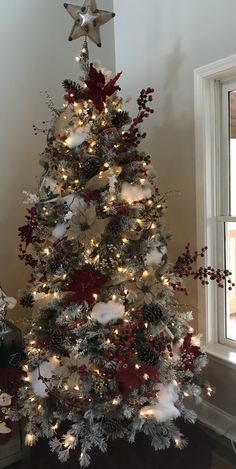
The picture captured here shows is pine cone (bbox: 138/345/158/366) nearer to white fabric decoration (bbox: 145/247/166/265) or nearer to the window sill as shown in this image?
white fabric decoration (bbox: 145/247/166/265)

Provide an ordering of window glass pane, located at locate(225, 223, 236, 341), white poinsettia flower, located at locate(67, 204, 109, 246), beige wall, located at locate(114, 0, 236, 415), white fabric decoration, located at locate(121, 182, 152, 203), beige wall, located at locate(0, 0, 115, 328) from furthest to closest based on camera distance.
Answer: beige wall, located at locate(0, 0, 115, 328) < window glass pane, located at locate(225, 223, 236, 341) < beige wall, located at locate(114, 0, 236, 415) < white fabric decoration, located at locate(121, 182, 152, 203) < white poinsettia flower, located at locate(67, 204, 109, 246)

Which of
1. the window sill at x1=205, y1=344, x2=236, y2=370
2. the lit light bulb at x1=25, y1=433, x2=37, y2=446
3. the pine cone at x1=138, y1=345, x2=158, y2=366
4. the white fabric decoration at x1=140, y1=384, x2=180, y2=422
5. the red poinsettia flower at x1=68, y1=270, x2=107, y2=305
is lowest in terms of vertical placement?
the lit light bulb at x1=25, y1=433, x2=37, y2=446

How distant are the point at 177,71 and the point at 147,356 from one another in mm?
1556

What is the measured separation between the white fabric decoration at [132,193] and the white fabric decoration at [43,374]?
30.4 inches

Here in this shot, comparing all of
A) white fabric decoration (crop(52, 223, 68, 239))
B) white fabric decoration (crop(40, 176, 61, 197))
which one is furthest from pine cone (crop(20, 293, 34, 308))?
white fabric decoration (crop(40, 176, 61, 197))

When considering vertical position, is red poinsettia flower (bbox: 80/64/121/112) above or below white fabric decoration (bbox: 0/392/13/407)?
above

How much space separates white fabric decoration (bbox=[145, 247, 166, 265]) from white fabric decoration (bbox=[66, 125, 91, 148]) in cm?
56

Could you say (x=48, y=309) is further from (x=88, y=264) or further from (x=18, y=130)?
(x=18, y=130)

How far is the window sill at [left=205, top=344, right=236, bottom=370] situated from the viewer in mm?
1868

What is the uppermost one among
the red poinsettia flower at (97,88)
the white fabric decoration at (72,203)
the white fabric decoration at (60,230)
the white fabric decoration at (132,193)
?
the red poinsettia flower at (97,88)

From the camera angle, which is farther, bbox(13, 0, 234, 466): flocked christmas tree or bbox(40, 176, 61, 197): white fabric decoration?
bbox(40, 176, 61, 197): white fabric decoration

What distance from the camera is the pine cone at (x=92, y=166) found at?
1510 mm

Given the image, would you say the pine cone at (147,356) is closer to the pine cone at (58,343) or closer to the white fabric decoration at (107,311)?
the white fabric decoration at (107,311)

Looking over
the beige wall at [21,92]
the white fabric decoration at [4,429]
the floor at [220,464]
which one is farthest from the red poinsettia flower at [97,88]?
the floor at [220,464]
